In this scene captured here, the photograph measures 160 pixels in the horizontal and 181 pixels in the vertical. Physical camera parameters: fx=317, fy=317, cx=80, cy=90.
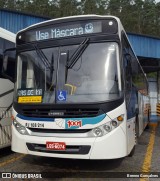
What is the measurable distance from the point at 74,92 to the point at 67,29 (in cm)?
141

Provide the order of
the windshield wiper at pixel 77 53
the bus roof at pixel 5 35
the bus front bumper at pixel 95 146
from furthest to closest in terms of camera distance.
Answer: the bus roof at pixel 5 35 → the windshield wiper at pixel 77 53 → the bus front bumper at pixel 95 146

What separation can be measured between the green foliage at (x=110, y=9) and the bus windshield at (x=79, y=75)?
5720 cm

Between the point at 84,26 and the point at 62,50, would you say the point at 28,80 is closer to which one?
the point at 62,50

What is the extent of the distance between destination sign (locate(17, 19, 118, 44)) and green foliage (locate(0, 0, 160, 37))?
56.5 metres

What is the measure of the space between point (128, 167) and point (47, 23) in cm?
359

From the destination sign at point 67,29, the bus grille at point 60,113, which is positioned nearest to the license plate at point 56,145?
the bus grille at point 60,113

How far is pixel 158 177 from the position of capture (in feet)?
20.2

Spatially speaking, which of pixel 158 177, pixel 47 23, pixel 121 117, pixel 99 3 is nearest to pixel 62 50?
pixel 47 23

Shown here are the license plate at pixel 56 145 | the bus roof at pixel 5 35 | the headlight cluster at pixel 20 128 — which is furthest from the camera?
the bus roof at pixel 5 35

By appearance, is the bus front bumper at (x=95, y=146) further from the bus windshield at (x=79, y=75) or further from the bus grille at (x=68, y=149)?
the bus windshield at (x=79, y=75)

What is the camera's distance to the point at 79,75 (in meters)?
6.07

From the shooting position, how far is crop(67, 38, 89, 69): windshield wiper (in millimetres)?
6148

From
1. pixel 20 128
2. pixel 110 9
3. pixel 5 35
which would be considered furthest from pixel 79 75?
pixel 110 9

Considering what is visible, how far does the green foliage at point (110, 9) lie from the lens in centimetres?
6519
